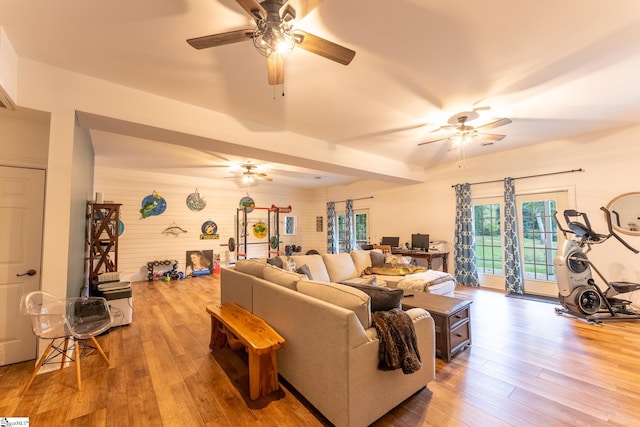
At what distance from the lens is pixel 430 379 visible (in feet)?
7.04

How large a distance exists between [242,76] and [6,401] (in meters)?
3.39

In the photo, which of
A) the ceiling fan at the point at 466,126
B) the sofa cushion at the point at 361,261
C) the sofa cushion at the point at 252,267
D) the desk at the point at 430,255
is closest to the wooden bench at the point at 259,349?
the sofa cushion at the point at 252,267

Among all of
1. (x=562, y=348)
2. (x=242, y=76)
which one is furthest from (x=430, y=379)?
(x=242, y=76)

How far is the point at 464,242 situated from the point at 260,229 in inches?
234

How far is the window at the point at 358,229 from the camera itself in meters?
8.48

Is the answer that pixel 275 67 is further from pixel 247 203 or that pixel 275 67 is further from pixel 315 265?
pixel 247 203

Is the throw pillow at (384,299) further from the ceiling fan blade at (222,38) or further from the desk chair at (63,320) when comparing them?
the desk chair at (63,320)

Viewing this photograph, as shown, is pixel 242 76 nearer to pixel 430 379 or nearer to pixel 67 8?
pixel 67 8

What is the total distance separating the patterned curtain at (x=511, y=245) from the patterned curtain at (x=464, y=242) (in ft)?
2.07

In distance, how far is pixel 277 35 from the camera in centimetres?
176

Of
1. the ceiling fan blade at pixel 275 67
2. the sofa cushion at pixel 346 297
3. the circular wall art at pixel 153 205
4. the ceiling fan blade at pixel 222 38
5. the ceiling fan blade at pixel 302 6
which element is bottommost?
the sofa cushion at pixel 346 297

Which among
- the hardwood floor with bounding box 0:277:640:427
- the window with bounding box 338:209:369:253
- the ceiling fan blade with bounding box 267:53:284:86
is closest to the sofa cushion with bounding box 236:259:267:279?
the hardwood floor with bounding box 0:277:640:427

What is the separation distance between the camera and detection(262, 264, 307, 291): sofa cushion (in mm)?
2370

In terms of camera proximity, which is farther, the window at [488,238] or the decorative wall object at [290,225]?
the decorative wall object at [290,225]
